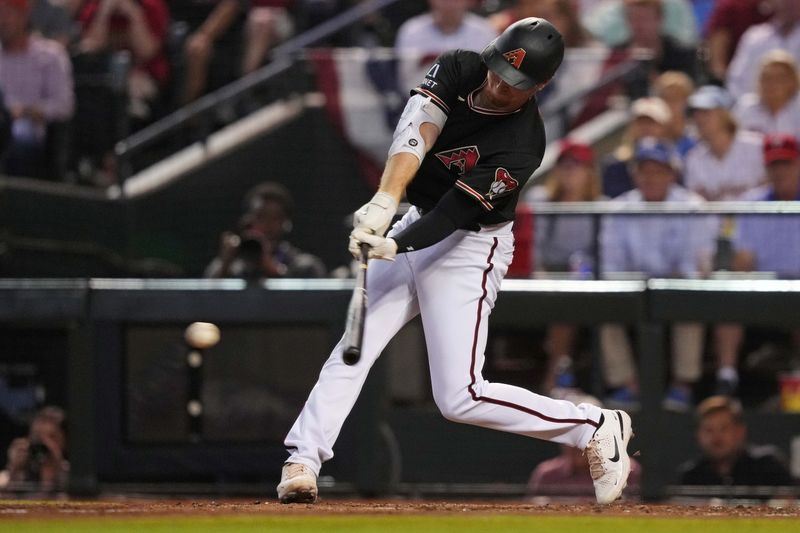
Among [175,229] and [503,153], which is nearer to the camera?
[503,153]

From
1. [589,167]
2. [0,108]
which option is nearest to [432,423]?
[589,167]

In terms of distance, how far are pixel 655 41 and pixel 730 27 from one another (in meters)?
0.55

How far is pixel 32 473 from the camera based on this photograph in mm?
7160

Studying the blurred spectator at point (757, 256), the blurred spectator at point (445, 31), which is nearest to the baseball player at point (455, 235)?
the blurred spectator at point (757, 256)

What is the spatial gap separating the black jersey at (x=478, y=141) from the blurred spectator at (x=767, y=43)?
13.3 ft

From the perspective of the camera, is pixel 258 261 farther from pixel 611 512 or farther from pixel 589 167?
pixel 611 512

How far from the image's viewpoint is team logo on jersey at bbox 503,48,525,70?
4.61m

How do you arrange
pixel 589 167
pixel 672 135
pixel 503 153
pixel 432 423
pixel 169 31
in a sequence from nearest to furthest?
pixel 503 153, pixel 432 423, pixel 589 167, pixel 672 135, pixel 169 31

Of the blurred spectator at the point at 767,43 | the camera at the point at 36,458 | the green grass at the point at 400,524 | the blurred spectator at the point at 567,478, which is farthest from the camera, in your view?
the blurred spectator at the point at 767,43

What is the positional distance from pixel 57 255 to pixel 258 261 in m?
1.66

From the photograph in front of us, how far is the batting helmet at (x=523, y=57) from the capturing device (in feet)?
15.2

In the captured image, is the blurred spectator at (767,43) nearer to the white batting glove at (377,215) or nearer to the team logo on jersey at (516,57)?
the team logo on jersey at (516,57)

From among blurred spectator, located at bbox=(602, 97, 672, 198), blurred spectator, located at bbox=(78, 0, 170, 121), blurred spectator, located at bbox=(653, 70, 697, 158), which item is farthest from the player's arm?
blurred spectator, located at bbox=(78, 0, 170, 121)

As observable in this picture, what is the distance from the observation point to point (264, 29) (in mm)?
9445
